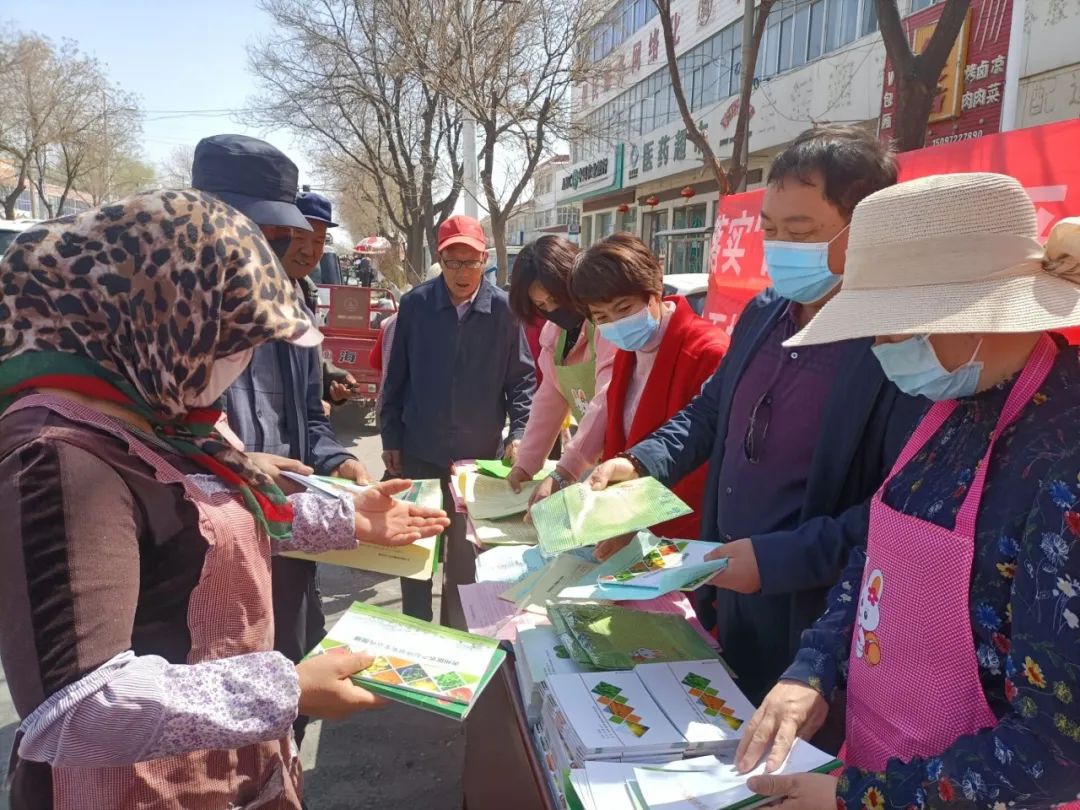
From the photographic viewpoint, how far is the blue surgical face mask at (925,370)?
1044mm

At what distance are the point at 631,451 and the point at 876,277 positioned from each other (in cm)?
90

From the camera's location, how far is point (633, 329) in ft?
7.39

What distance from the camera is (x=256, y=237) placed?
1144 millimetres

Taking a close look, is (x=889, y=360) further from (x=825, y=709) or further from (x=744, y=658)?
(x=744, y=658)

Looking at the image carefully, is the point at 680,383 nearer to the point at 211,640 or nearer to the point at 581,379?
the point at 581,379

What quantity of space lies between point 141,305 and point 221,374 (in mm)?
179

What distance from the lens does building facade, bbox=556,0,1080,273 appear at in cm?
847

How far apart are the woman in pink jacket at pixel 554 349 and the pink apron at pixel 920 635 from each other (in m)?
1.47

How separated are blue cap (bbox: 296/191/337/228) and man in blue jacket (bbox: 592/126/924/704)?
1593 mm

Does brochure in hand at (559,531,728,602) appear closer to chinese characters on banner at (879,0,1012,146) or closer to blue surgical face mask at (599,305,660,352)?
blue surgical face mask at (599,305,660,352)

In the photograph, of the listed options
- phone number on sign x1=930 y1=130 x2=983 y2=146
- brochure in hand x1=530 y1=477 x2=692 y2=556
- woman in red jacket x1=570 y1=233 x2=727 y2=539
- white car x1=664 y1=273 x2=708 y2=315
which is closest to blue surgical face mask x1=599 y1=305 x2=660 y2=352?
woman in red jacket x1=570 y1=233 x2=727 y2=539

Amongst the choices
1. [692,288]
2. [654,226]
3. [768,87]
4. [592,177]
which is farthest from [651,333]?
[592,177]

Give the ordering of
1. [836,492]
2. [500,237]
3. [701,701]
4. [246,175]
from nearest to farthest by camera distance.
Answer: [701,701] < [836,492] < [246,175] < [500,237]

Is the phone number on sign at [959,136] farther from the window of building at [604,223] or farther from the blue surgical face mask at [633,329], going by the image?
the window of building at [604,223]
